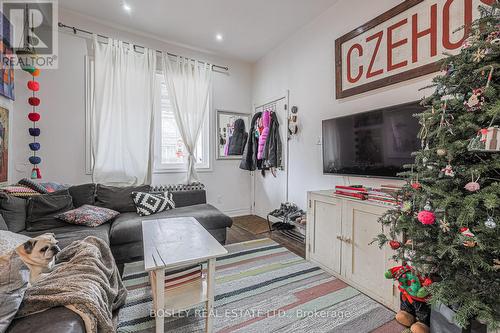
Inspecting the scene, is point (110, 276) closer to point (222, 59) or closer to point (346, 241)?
point (346, 241)

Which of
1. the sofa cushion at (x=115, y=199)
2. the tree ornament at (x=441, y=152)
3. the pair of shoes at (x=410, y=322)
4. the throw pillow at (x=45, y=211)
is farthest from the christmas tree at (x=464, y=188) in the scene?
the throw pillow at (x=45, y=211)

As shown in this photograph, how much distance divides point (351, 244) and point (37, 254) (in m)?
2.06

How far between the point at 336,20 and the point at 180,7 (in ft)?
6.02

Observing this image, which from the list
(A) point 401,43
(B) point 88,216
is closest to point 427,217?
(A) point 401,43

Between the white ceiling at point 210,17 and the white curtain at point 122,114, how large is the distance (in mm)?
363

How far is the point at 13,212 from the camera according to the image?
2.02 m

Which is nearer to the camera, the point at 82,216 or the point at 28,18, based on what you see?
the point at 82,216

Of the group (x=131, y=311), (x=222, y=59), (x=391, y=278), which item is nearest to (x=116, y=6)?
→ (x=222, y=59)

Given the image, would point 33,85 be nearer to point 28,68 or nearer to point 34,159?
point 28,68

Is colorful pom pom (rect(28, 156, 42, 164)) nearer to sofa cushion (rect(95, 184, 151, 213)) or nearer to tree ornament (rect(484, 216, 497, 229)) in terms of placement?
sofa cushion (rect(95, 184, 151, 213))

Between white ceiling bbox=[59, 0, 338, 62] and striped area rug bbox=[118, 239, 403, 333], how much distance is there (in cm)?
290

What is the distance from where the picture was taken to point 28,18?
8.61 ft

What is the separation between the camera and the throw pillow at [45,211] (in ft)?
6.92

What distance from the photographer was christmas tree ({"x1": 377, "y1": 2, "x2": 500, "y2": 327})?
102cm
